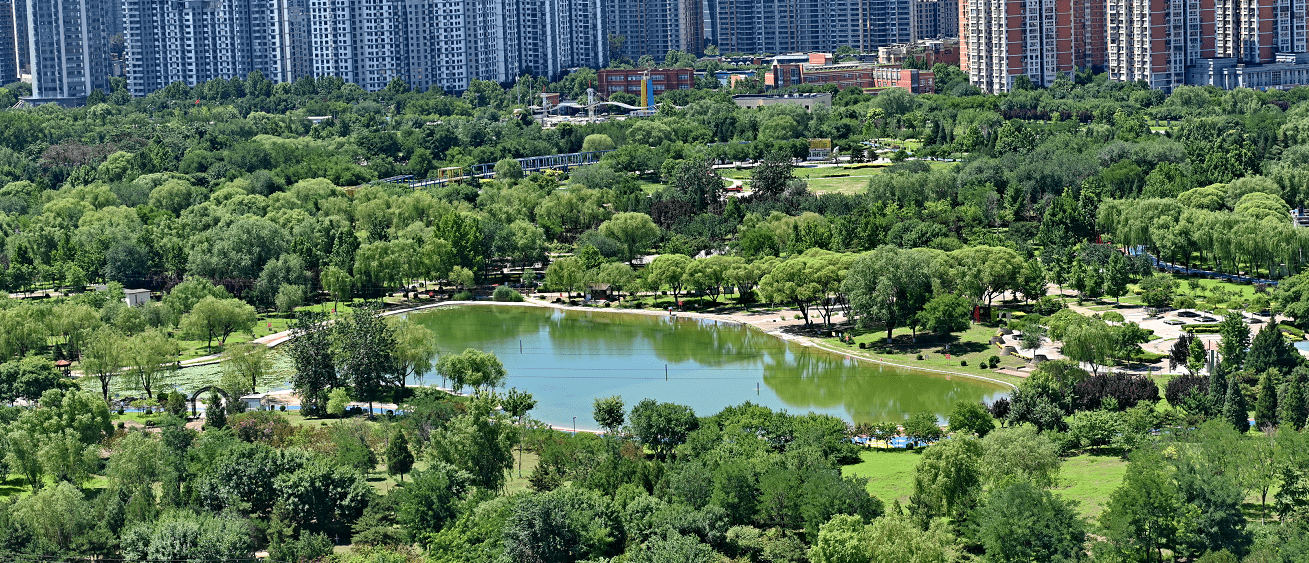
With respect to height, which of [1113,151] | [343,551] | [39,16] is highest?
[39,16]

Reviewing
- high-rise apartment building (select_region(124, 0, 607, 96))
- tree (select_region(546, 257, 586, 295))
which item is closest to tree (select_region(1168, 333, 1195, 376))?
tree (select_region(546, 257, 586, 295))

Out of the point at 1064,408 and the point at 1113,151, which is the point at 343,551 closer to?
the point at 1064,408

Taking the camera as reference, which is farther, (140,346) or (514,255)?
(514,255)

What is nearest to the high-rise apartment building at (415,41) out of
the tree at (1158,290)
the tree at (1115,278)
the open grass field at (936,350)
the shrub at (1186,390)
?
the tree at (1115,278)

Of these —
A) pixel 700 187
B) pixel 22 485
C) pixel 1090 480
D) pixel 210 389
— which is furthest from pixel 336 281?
pixel 1090 480

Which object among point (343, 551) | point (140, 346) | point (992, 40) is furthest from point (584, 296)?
point (992, 40)

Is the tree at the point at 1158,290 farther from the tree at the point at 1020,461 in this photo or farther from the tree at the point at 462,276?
the tree at the point at 462,276

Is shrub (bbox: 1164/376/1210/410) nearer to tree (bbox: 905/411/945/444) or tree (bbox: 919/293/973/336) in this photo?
tree (bbox: 905/411/945/444)
